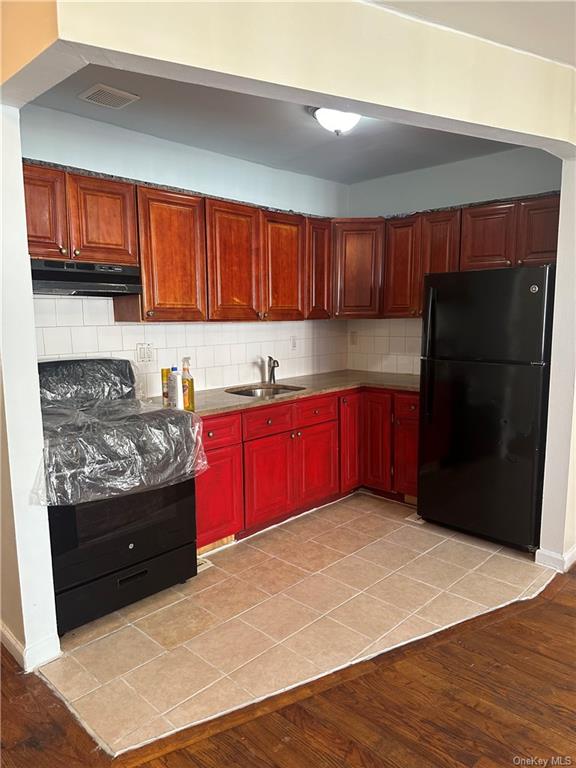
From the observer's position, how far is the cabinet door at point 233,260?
314cm

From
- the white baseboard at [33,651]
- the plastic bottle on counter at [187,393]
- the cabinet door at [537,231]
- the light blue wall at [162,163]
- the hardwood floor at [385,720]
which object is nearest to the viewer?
the hardwood floor at [385,720]

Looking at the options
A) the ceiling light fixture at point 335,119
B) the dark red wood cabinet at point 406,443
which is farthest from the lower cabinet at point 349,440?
the ceiling light fixture at point 335,119

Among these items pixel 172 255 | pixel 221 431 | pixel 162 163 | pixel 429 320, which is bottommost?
pixel 221 431

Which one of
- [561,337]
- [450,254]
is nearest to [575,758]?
[561,337]

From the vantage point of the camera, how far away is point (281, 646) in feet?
7.22

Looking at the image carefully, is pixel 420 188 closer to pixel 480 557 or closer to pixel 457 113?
pixel 457 113

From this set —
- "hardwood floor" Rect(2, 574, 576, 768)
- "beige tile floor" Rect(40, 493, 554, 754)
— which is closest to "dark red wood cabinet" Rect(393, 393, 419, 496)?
"beige tile floor" Rect(40, 493, 554, 754)

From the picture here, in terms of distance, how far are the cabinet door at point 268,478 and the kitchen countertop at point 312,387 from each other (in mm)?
252

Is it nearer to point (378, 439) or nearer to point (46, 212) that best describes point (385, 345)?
point (378, 439)

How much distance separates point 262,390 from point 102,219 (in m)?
1.60

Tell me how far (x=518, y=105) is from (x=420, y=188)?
6.10 ft

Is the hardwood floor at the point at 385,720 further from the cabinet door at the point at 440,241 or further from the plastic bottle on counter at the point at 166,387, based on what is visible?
the cabinet door at the point at 440,241

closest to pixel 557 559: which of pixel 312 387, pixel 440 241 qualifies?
pixel 312 387

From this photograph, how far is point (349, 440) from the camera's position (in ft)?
12.5
